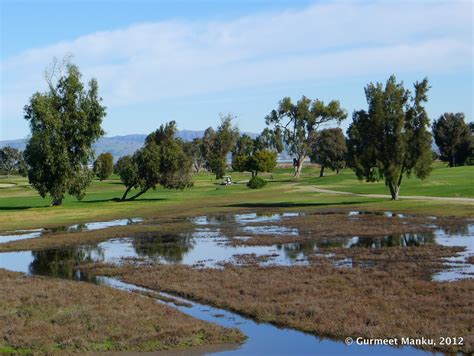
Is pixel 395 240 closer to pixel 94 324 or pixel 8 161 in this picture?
pixel 94 324

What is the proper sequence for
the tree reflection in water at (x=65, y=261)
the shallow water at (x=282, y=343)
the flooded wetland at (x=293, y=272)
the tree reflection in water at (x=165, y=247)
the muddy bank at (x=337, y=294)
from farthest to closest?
the tree reflection in water at (x=165, y=247)
the tree reflection in water at (x=65, y=261)
the flooded wetland at (x=293, y=272)
the muddy bank at (x=337, y=294)
the shallow water at (x=282, y=343)

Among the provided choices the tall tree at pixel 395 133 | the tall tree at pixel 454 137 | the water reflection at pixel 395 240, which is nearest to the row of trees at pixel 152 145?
the tall tree at pixel 395 133

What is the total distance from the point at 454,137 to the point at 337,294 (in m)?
131

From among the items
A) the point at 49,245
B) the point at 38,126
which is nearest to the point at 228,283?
the point at 49,245

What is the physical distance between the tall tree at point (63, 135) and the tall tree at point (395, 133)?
105 feet

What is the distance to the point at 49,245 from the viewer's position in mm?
39406

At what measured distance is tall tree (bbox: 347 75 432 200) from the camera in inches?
2422

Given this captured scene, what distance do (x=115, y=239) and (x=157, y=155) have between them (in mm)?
38988

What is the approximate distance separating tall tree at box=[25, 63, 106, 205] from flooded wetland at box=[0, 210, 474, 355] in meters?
21.4

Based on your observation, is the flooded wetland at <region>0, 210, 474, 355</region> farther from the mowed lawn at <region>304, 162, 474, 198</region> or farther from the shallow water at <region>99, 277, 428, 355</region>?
the mowed lawn at <region>304, 162, 474, 198</region>

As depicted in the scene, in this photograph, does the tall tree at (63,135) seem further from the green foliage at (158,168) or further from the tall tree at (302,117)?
the tall tree at (302,117)

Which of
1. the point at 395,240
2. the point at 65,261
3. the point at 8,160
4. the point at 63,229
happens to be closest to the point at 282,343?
the point at 65,261

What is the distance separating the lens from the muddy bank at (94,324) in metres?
16.4

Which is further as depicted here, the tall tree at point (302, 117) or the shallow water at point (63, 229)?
the tall tree at point (302, 117)
